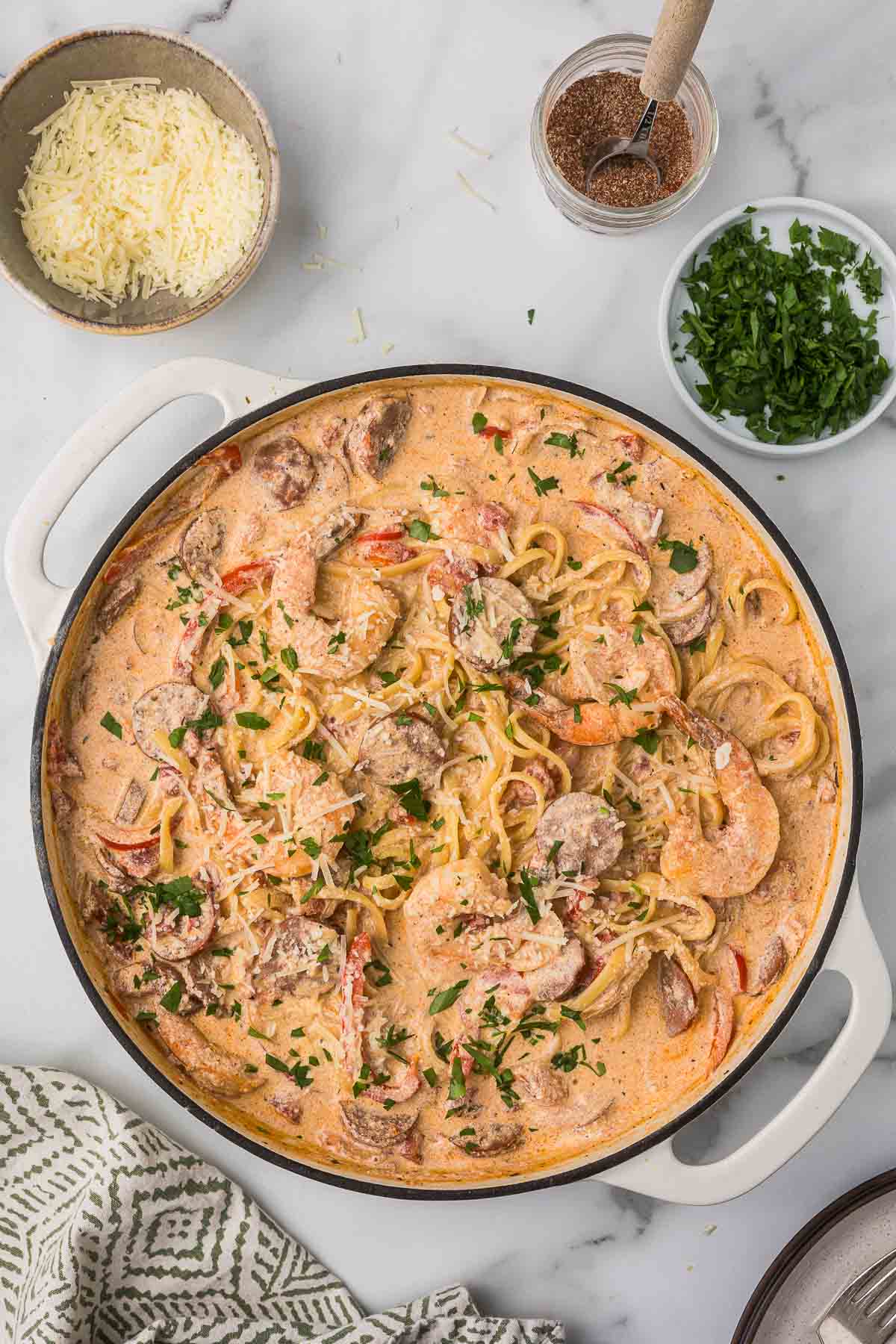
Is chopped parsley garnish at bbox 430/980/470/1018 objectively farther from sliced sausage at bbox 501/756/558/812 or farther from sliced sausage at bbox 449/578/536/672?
sliced sausage at bbox 449/578/536/672

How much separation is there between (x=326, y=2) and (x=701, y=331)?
1846 millimetres

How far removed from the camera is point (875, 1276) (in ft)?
13.0

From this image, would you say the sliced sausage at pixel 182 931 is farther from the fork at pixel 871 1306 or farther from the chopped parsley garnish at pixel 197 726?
the fork at pixel 871 1306

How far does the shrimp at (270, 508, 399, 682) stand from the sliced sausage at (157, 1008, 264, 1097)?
4.15ft

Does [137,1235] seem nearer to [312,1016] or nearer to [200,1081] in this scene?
[200,1081]

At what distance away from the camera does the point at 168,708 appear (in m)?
3.71

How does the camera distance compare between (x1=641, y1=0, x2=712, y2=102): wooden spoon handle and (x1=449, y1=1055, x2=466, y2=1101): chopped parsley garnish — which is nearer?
(x1=641, y1=0, x2=712, y2=102): wooden spoon handle

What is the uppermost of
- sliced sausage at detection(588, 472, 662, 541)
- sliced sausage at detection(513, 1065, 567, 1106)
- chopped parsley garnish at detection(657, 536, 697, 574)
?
sliced sausage at detection(588, 472, 662, 541)

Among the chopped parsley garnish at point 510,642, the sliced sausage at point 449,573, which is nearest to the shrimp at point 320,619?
the sliced sausage at point 449,573

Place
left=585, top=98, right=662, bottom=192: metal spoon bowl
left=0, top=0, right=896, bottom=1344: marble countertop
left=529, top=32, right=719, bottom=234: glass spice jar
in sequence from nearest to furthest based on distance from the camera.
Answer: left=529, top=32, right=719, bottom=234: glass spice jar < left=585, top=98, right=662, bottom=192: metal spoon bowl < left=0, top=0, right=896, bottom=1344: marble countertop

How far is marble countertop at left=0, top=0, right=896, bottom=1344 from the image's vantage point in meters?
4.14

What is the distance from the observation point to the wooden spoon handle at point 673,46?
3.29 meters

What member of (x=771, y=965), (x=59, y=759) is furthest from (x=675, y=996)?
(x=59, y=759)

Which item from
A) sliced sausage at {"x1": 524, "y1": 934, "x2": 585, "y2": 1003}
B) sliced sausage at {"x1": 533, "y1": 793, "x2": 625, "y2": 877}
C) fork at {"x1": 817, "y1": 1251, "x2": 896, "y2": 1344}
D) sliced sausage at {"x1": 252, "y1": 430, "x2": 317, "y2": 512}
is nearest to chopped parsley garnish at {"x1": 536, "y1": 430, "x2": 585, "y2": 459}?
sliced sausage at {"x1": 252, "y1": 430, "x2": 317, "y2": 512}
